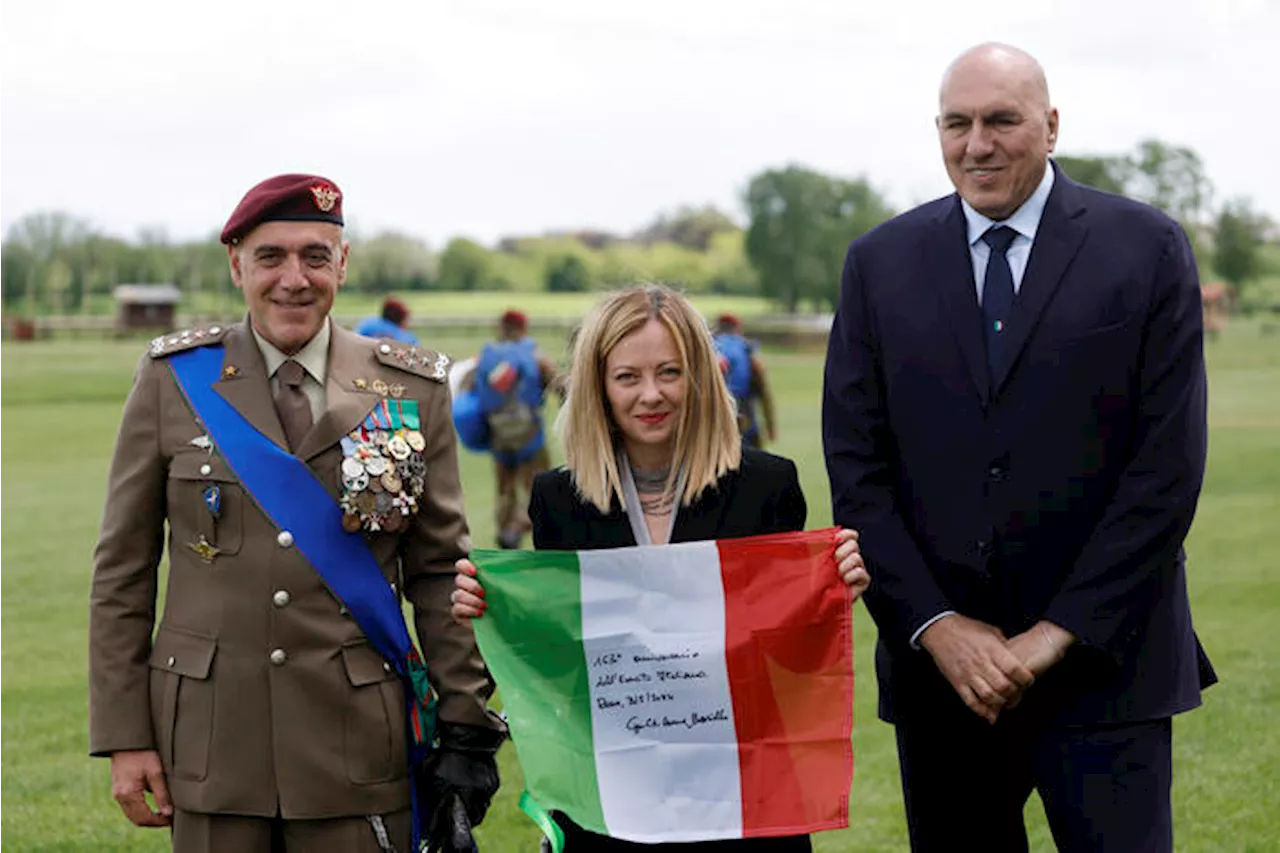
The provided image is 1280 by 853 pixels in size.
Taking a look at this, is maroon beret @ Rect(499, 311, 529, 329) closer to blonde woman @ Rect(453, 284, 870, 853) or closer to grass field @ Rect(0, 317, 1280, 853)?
grass field @ Rect(0, 317, 1280, 853)

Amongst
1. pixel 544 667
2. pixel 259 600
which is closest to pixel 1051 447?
pixel 544 667

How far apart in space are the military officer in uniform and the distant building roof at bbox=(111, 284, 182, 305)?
83.8 meters

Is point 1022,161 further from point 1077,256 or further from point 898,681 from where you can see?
point 898,681

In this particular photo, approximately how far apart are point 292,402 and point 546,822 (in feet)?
3.52

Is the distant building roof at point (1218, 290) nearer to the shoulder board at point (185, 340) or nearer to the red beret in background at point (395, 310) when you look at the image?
the red beret in background at point (395, 310)

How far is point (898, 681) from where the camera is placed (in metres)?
4.03

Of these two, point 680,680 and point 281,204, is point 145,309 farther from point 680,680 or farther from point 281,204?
point 680,680

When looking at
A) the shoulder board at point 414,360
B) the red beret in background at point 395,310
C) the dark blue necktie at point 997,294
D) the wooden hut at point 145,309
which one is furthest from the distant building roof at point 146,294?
the dark blue necktie at point 997,294

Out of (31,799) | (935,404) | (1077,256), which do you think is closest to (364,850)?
(935,404)

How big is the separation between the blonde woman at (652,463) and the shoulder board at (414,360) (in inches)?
12.4

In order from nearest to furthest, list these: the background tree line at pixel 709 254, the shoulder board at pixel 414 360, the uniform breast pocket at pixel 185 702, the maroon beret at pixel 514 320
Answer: the uniform breast pocket at pixel 185 702
the shoulder board at pixel 414 360
the maroon beret at pixel 514 320
the background tree line at pixel 709 254

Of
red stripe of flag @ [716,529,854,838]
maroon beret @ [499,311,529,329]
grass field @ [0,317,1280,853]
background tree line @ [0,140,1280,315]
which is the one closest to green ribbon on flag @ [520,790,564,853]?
red stripe of flag @ [716,529,854,838]

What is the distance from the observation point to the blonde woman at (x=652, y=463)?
3.89 m

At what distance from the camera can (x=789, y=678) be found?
3.93 m
